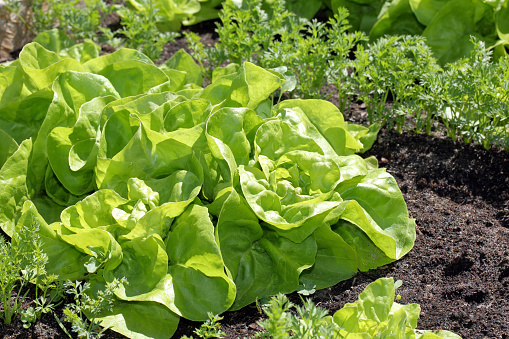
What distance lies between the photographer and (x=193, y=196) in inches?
103

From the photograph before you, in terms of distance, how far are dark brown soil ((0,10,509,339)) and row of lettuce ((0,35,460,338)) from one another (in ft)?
0.47

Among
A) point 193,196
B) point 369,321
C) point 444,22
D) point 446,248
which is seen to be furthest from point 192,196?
point 444,22

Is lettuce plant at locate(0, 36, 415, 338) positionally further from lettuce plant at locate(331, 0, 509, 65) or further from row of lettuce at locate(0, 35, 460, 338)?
lettuce plant at locate(331, 0, 509, 65)

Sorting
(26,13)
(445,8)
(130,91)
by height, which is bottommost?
(26,13)

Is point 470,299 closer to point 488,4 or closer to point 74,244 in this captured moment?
point 74,244

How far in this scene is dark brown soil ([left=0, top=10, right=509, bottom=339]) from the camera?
263 centimetres

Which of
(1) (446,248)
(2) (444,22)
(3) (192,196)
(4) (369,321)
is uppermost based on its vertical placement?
(2) (444,22)

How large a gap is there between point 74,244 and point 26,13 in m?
3.18

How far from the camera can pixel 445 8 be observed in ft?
13.9

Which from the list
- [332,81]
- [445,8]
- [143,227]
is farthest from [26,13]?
[445,8]

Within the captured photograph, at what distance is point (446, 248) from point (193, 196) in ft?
4.76

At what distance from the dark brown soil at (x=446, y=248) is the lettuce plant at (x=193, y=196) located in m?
0.14

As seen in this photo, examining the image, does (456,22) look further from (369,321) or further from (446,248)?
(369,321)

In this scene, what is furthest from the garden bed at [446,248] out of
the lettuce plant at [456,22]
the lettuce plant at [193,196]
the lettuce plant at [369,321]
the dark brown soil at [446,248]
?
the lettuce plant at [456,22]
